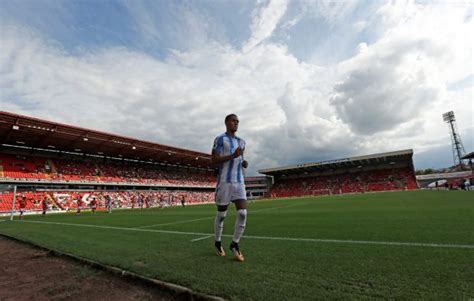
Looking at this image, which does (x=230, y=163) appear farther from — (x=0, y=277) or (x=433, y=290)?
(x=0, y=277)

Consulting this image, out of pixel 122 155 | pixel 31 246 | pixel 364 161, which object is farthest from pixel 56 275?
pixel 364 161

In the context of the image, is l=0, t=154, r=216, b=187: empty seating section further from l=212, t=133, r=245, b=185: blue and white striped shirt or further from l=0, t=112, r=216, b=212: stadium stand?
l=212, t=133, r=245, b=185: blue and white striped shirt

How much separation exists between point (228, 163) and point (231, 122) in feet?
2.33

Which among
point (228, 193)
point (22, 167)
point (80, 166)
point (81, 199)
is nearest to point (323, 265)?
point (228, 193)

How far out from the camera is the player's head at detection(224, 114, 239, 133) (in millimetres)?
4293

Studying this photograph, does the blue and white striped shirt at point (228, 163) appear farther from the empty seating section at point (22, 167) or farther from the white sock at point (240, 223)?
the empty seating section at point (22, 167)

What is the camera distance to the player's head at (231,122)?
429 centimetres

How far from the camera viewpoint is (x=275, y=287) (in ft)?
8.45

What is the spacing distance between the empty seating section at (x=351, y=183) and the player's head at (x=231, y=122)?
58199mm

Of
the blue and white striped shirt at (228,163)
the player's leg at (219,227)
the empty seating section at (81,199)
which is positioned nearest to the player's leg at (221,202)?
the player's leg at (219,227)

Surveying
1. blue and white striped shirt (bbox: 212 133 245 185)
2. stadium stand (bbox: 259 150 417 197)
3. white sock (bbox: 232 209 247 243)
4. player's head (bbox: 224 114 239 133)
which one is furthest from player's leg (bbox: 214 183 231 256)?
stadium stand (bbox: 259 150 417 197)

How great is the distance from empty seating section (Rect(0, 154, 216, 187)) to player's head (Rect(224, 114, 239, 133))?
37.5m

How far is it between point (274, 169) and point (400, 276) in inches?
2615

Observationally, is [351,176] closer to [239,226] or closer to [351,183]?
[351,183]
